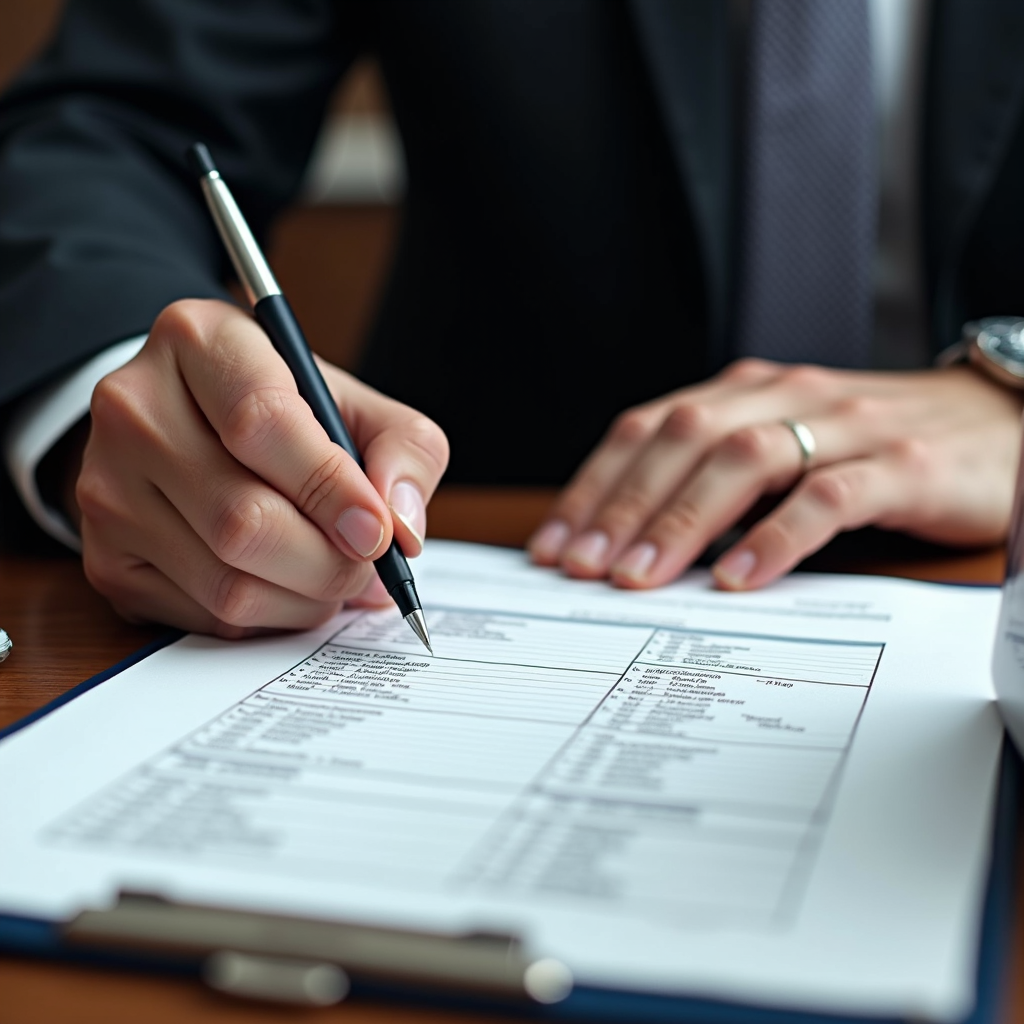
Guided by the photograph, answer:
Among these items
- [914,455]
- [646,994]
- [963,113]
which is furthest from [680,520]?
[963,113]

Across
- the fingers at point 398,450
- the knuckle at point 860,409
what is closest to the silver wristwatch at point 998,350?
the knuckle at point 860,409

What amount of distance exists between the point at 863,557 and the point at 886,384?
0.13 meters

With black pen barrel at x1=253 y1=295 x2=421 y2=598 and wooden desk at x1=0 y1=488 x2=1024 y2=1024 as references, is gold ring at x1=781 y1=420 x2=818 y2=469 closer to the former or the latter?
wooden desk at x1=0 y1=488 x2=1024 y2=1024

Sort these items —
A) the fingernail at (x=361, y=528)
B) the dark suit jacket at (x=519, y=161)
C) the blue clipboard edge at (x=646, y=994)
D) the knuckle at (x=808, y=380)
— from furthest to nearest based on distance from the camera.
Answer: the dark suit jacket at (x=519, y=161)
the knuckle at (x=808, y=380)
the fingernail at (x=361, y=528)
the blue clipboard edge at (x=646, y=994)

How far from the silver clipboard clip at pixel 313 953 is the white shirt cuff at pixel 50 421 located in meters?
0.37

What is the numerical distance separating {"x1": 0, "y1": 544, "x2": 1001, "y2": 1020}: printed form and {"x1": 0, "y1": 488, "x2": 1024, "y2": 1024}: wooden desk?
21 mm

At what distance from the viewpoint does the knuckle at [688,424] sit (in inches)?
23.8

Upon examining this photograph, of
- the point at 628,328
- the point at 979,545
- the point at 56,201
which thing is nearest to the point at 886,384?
the point at 979,545

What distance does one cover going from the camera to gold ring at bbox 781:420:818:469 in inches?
23.5

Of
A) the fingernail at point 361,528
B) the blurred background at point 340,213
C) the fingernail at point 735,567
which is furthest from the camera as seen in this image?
the blurred background at point 340,213

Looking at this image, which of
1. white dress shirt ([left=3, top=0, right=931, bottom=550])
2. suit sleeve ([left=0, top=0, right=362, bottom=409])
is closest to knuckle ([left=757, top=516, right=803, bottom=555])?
suit sleeve ([left=0, top=0, right=362, bottom=409])

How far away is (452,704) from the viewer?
39 cm

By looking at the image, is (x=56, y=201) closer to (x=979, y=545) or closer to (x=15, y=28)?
(x=979, y=545)

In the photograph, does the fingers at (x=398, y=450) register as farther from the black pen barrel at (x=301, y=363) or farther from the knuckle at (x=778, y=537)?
the knuckle at (x=778, y=537)
